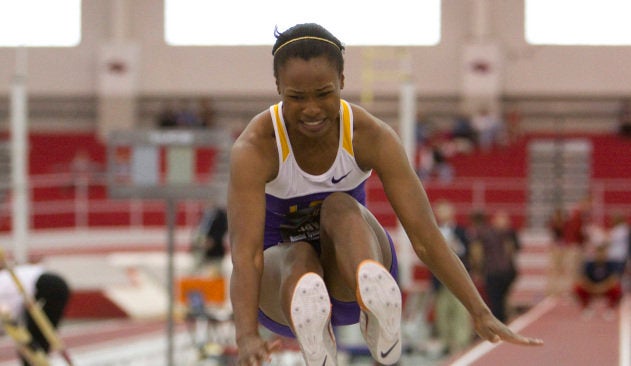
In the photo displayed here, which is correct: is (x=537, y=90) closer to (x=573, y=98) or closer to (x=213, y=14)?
(x=573, y=98)

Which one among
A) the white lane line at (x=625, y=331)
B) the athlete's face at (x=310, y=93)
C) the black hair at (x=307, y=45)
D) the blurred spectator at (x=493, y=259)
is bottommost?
the white lane line at (x=625, y=331)

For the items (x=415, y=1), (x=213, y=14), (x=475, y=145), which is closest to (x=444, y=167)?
(x=475, y=145)

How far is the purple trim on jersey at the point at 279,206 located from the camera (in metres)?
3.71

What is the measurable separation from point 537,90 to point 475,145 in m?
1.97

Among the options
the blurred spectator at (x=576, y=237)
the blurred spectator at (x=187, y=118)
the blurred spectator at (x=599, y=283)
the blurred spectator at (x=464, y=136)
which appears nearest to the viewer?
the blurred spectator at (x=599, y=283)

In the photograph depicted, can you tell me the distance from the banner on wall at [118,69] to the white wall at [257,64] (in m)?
0.21

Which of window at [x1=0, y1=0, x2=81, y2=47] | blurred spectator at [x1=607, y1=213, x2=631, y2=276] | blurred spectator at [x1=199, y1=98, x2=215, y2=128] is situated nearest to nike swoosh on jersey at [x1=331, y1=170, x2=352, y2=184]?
blurred spectator at [x1=607, y1=213, x2=631, y2=276]

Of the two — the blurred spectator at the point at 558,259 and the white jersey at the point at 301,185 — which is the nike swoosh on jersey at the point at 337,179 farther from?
the blurred spectator at the point at 558,259

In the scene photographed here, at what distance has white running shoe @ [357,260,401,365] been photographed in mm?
3314

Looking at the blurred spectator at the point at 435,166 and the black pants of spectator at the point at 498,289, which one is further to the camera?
the blurred spectator at the point at 435,166

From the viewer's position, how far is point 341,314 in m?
3.93

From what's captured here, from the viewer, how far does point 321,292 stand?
3336 mm

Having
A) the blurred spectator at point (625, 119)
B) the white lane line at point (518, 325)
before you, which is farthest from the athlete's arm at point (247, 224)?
the blurred spectator at point (625, 119)

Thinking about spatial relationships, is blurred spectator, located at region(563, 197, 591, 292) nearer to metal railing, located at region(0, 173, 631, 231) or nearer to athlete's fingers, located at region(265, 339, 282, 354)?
metal railing, located at region(0, 173, 631, 231)
